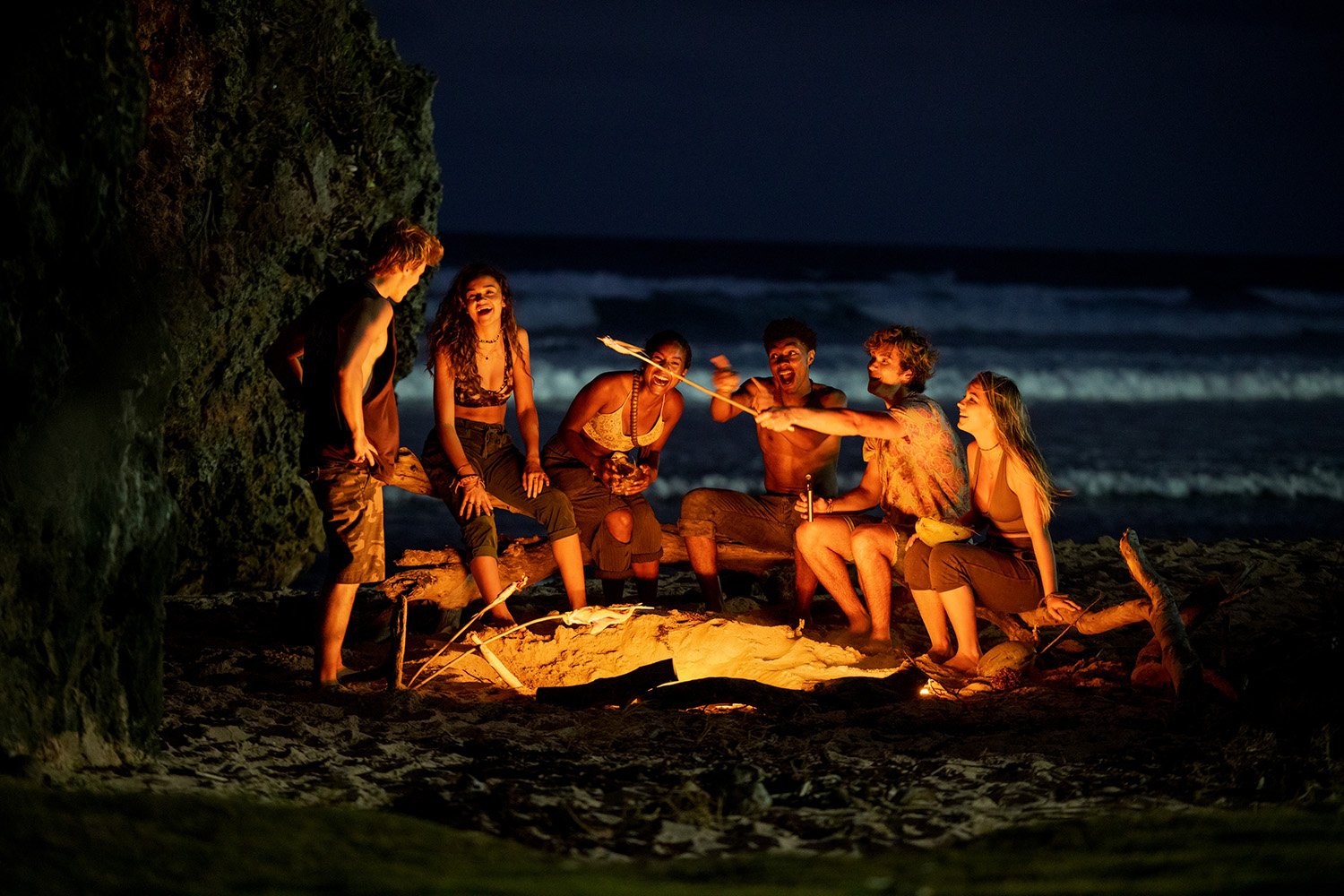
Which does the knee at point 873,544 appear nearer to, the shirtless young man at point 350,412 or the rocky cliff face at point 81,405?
the shirtless young man at point 350,412

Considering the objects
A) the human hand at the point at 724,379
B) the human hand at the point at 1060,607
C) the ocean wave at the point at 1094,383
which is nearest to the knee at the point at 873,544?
the human hand at the point at 1060,607

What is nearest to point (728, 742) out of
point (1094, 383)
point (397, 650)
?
point (397, 650)

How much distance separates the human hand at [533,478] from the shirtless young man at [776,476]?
0.87 m

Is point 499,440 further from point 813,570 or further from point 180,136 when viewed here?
point 180,136

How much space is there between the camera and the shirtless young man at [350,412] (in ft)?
16.3

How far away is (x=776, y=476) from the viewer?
6.74 metres

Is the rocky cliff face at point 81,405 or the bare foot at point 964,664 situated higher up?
the rocky cliff face at point 81,405

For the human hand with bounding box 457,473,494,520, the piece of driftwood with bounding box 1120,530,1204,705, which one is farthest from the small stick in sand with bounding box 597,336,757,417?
the piece of driftwood with bounding box 1120,530,1204,705

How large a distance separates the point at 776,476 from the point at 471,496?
173 cm

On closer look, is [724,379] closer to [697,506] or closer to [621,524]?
[697,506]

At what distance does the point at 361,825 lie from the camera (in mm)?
3371

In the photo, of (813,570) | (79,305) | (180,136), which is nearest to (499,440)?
(813,570)

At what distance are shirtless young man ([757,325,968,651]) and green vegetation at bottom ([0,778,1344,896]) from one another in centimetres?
237

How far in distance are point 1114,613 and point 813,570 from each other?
1483 millimetres
